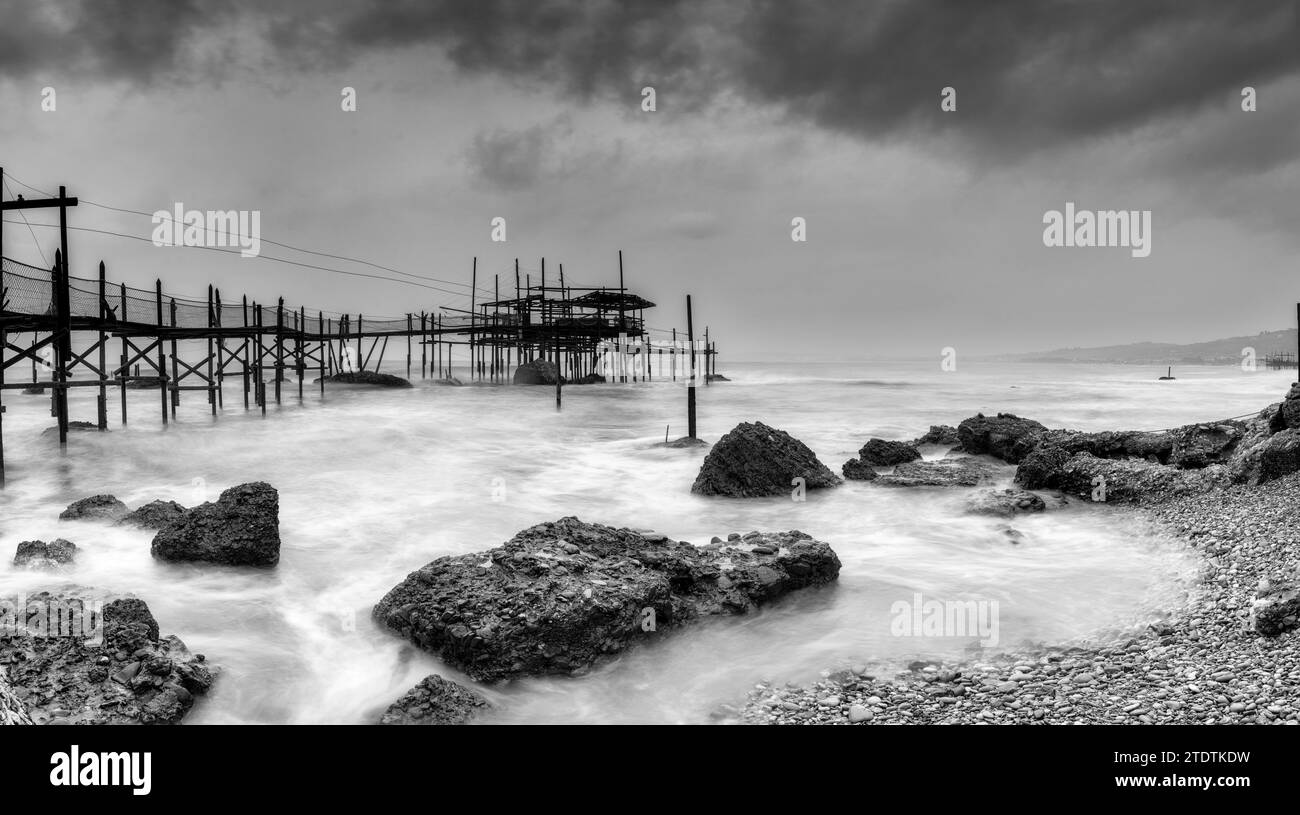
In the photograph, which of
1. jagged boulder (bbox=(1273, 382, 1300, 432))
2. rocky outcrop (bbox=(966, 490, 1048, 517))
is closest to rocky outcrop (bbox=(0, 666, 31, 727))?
rocky outcrop (bbox=(966, 490, 1048, 517))

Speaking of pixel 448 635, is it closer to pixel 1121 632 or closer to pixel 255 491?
pixel 255 491

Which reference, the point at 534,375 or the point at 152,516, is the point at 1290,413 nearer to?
the point at 152,516

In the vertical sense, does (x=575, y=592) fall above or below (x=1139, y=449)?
below

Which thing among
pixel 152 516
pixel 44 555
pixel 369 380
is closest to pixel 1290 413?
pixel 152 516

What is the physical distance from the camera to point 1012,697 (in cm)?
488

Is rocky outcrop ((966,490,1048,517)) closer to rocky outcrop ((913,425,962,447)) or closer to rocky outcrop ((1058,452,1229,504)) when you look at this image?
rocky outcrop ((1058,452,1229,504))

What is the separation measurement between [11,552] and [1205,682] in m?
12.6

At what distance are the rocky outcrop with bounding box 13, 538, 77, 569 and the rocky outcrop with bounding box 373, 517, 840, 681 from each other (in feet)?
15.0

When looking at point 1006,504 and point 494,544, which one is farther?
point 1006,504

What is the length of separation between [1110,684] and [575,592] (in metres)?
3.99

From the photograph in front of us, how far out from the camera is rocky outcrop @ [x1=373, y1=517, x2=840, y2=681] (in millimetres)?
5848

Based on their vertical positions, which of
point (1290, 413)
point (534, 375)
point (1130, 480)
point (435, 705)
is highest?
point (534, 375)

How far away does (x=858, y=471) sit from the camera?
1405 centimetres
